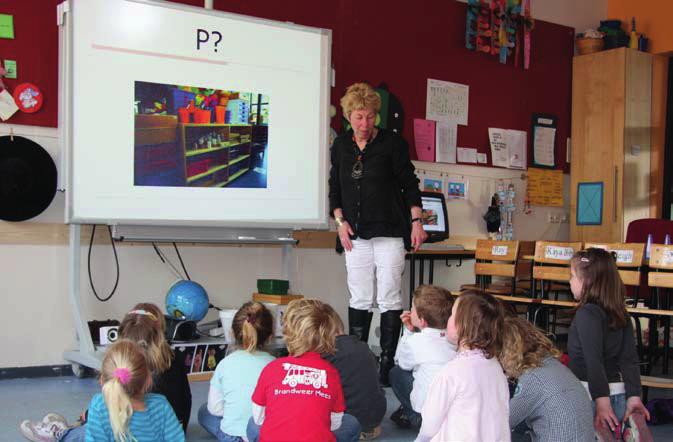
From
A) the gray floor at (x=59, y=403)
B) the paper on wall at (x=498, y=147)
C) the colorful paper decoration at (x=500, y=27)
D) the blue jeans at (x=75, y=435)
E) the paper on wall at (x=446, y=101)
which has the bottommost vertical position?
the gray floor at (x=59, y=403)

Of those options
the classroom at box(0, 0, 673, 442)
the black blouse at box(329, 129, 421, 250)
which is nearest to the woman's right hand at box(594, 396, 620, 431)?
the classroom at box(0, 0, 673, 442)

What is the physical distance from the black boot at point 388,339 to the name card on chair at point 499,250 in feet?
4.46

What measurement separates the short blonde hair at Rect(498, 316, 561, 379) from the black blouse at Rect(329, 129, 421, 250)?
1.61m

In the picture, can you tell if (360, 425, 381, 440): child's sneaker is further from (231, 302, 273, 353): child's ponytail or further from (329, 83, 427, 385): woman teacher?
(329, 83, 427, 385): woman teacher

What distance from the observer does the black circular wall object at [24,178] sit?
4.05 m

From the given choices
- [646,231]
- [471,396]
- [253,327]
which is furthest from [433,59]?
[471,396]

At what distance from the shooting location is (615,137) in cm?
634

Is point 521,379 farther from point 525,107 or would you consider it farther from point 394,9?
point 525,107

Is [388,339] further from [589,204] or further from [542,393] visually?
[589,204]

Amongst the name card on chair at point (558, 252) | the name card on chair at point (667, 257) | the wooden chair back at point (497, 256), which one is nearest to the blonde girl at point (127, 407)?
the name card on chair at point (667, 257)

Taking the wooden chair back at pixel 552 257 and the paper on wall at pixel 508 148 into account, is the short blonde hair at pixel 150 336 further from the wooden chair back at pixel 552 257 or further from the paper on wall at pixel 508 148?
the paper on wall at pixel 508 148

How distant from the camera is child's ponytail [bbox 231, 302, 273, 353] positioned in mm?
2801

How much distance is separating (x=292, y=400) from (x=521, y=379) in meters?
0.72

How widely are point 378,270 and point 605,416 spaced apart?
1.57 metres
